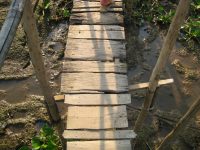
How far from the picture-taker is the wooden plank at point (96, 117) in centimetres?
Result: 402

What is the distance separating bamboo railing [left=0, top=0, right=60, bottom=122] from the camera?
7.59 ft

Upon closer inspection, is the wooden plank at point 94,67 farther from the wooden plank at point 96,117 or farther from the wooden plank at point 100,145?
the wooden plank at point 100,145

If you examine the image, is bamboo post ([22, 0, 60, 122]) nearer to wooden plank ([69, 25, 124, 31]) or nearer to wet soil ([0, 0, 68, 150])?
wet soil ([0, 0, 68, 150])

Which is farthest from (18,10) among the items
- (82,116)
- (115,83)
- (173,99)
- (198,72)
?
(198,72)

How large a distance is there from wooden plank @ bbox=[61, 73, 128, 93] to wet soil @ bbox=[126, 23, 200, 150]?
1.22 meters

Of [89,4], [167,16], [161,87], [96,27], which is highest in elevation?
[89,4]

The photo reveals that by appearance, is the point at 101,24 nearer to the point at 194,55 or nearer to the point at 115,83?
the point at 115,83

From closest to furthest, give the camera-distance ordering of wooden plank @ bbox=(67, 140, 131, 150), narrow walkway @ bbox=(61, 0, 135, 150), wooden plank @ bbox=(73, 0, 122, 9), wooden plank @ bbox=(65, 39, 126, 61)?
wooden plank @ bbox=(67, 140, 131, 150)
narrow walkway @ bbox=(61, 0, 135, 150)
wooden plank @ bbox=(65, 39, 126, 61)
wooden plank @ bbox=(73, 0, 122, 9)

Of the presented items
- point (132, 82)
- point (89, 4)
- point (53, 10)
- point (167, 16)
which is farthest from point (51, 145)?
point (167, 16)

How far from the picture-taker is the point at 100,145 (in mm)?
3824

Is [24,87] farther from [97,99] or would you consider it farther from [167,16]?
[167,16]

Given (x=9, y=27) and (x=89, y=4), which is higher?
(x=9, y=27)

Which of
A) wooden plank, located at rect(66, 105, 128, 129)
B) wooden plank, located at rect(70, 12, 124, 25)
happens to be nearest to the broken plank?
wooden plank, located at rect(70, 12, 124, 25)

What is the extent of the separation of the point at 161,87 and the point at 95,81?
197cm
